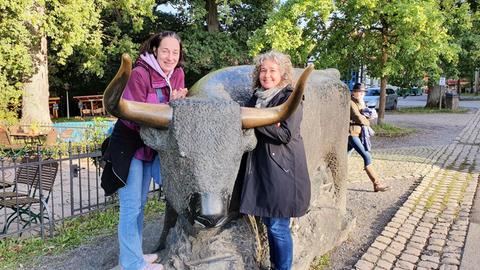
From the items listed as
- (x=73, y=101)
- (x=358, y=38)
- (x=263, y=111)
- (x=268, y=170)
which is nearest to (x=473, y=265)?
(x=268, y=170)

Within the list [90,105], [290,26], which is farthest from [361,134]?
[90,105]

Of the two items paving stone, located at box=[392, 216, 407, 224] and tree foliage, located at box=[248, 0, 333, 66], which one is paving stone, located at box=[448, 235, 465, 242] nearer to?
paving stone, located at box=[392, 216, 407, 224]

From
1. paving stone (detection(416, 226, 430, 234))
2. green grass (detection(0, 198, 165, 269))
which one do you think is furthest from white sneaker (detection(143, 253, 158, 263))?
paving stone (detection(416, 226, 430, 234))

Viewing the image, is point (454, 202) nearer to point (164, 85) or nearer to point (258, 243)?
point (258, 243)

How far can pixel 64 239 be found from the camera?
5703 mm

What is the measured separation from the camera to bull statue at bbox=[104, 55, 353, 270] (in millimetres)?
2904

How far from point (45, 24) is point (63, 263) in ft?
37.6

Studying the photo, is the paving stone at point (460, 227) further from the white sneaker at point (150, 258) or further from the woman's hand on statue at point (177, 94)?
the woman's hand on statue at point (177, 94)

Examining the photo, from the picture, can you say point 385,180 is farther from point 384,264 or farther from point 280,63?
point 280,63

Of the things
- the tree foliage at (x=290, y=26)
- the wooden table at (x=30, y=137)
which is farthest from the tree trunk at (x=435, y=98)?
the wooden table at (x=30, y=137)

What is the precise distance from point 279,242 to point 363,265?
1356 mm

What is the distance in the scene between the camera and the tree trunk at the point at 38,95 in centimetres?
1639

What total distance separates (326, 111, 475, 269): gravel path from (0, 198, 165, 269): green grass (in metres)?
2.78

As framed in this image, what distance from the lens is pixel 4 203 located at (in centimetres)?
569
